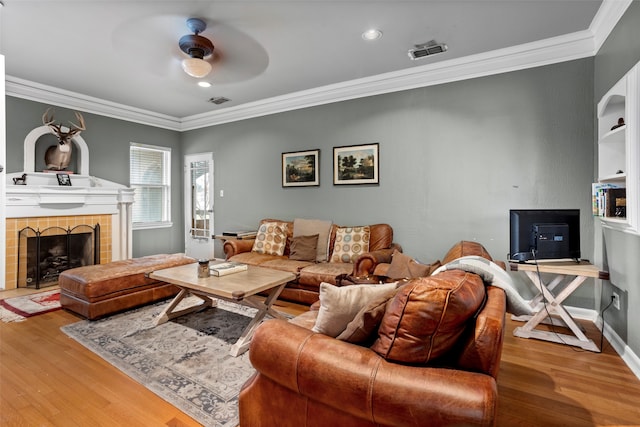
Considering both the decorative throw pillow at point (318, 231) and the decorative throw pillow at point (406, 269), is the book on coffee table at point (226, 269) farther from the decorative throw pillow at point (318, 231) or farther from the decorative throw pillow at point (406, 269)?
the decorative throw pillow at point (406, 269)

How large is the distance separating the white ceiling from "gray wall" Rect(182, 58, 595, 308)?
0.24 meters

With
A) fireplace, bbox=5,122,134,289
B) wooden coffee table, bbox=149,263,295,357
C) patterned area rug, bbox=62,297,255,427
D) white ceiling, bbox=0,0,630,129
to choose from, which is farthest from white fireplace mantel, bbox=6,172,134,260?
wooden coffee table, bbox=149,263,295,357

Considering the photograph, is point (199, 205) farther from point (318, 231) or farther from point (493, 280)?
point (493, 280)

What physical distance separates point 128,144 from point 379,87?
14.4 ft

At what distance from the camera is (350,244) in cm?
404

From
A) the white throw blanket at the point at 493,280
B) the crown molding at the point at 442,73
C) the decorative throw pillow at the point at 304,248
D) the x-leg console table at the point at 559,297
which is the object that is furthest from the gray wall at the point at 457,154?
the white throw blanket at the point at 493,280

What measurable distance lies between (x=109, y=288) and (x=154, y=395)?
5.44ft

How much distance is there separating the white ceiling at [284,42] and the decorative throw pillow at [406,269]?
7.11 feet

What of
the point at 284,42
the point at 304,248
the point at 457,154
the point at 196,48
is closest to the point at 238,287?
the point at 304,248

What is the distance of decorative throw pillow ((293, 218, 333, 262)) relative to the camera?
431 cm

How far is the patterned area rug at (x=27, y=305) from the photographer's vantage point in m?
3.21

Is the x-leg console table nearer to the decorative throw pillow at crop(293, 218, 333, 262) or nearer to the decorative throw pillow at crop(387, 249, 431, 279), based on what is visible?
the decorative throw pillow at crop(387, 249, 431, 279)

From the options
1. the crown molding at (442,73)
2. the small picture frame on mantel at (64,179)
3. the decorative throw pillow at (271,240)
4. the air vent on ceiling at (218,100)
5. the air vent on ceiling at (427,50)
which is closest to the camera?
the crown molding at (442,73)

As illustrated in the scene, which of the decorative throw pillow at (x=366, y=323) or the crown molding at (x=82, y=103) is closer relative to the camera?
the decorative throw pillow at (x=366, y=323)
